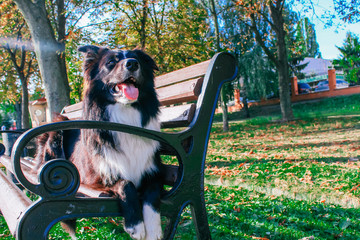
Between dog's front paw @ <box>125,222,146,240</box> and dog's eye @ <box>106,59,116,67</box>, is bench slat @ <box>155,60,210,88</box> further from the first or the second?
dog's front paw @ <box>125,222,146,240</box>

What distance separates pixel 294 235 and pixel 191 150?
119cm

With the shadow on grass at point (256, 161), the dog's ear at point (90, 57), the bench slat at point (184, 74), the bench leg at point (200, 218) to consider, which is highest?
the dog's ear at point (90, 57)

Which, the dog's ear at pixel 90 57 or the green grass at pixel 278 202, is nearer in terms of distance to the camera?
the dog's ear at pixel 90 57

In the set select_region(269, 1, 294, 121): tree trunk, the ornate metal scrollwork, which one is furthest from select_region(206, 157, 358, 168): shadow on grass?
select_region(269, 1, 294, 121): tree trunk

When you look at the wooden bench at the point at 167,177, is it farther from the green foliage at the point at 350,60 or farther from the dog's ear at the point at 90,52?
the green foliage at the point at 350,60

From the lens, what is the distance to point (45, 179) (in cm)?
121

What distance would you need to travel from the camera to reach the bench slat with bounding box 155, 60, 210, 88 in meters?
2.00

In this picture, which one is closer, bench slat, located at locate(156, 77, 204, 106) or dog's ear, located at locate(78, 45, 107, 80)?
bench slat, located at locate(156, 77, 204, 106)

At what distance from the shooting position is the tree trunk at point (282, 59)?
563 inches

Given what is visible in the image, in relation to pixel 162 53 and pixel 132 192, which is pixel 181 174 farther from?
pixel 162 53

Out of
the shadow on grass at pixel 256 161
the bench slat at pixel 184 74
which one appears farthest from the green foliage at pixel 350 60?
the bench slat at pixel 184 74

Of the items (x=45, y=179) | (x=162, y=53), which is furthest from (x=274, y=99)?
(x=45, y=179)

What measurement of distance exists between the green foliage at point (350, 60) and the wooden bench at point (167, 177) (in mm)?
30986

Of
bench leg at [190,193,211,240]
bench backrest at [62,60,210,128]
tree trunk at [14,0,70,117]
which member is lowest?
bench leg at [190,193,211,240]
